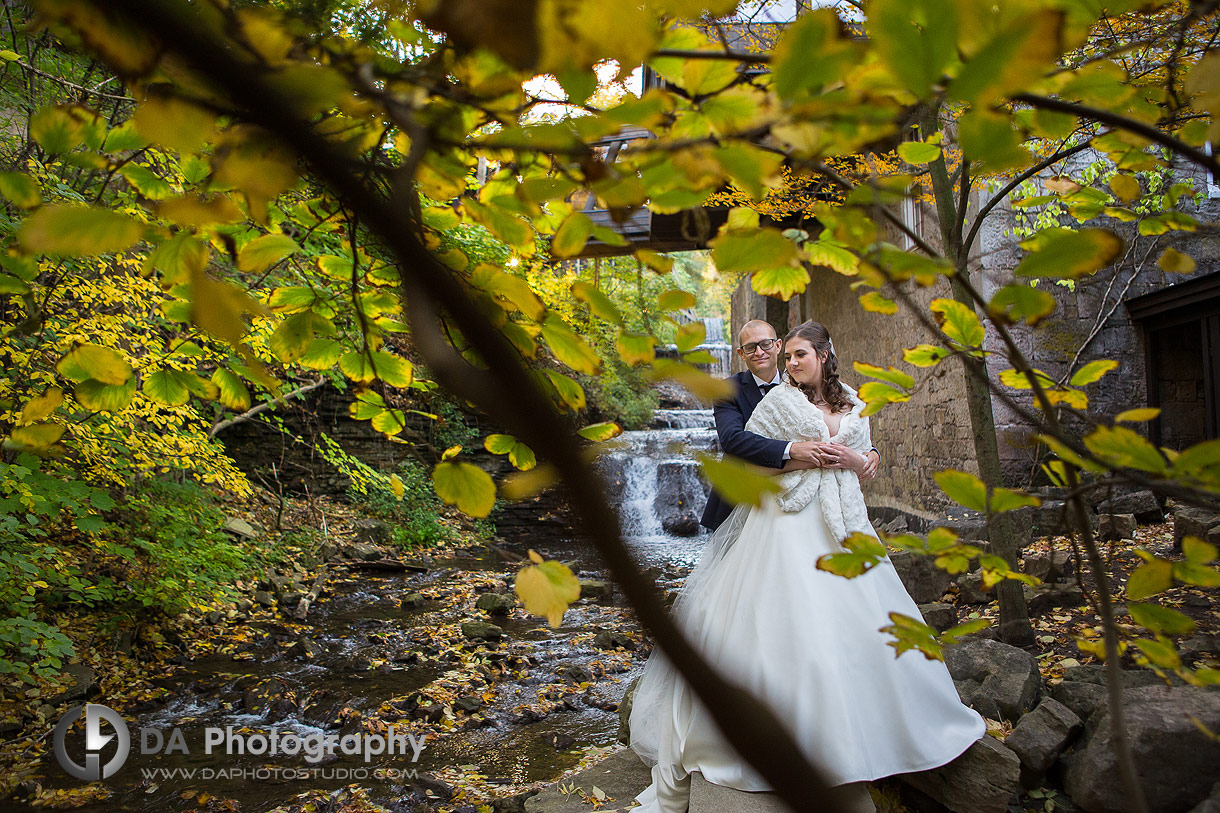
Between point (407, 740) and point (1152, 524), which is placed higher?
point (1152, 524)

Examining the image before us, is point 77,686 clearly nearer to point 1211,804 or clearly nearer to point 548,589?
point 548,589

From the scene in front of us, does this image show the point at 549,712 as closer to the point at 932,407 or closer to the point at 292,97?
the point at 292,97

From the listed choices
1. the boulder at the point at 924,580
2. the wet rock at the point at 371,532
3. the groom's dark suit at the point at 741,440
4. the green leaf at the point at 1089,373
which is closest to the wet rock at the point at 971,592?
the boulder at the point at 924,580

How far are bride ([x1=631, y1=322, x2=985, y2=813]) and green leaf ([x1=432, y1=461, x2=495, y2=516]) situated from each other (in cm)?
131

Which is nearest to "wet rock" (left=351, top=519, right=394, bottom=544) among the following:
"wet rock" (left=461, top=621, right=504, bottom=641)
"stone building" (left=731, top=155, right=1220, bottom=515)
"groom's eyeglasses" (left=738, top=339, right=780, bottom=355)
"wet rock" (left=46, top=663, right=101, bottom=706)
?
"wet rock" (left=461, top=621, right=504, bottom=641)

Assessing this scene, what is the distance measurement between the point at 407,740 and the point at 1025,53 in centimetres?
390

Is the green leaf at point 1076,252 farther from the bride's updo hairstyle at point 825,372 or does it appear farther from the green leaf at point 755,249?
the bride's updo hairstyle at point 825,372

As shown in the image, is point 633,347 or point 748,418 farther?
point 748,418

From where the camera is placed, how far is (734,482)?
1.56ft

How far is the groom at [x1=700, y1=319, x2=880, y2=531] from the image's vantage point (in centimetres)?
268

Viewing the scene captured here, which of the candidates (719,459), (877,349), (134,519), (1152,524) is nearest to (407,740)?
(134,519)

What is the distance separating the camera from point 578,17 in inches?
18.0

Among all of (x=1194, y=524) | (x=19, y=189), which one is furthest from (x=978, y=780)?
(x=1194, y=524)

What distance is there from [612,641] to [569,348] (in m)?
4.63
